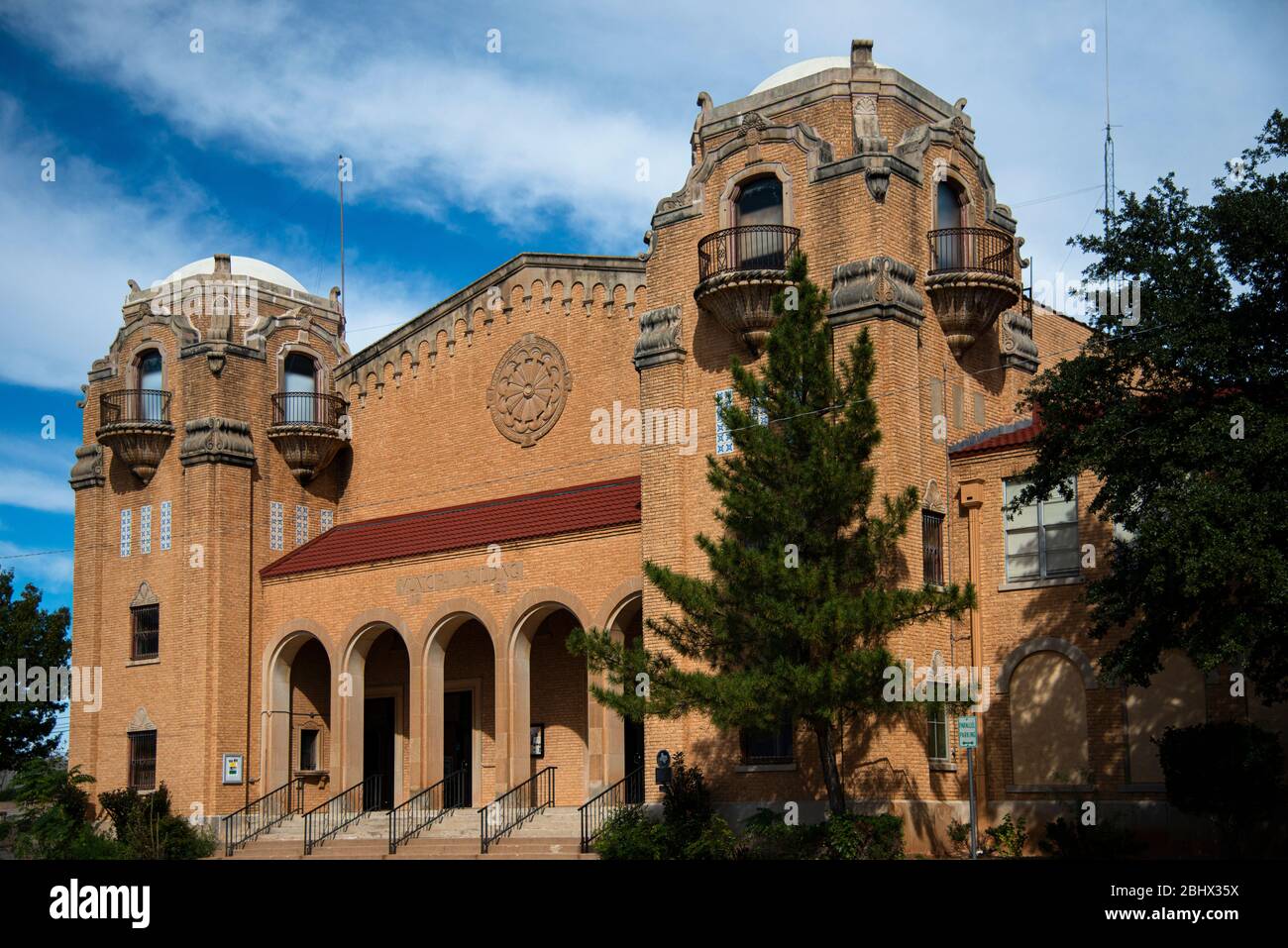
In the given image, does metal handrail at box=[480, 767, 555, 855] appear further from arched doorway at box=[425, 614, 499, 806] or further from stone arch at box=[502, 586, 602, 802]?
arched doorway at box=[425, 614, 499, 806]

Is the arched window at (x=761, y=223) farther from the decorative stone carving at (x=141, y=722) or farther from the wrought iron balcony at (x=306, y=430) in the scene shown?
the decorative stone carving at (x=141, y=722)

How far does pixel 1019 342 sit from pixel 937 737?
9000mm

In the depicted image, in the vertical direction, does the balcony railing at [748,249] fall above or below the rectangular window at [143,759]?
above

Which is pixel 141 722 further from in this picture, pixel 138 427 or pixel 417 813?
pixel 417 813

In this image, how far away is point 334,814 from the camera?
35719 mm

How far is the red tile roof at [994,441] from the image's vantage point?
1076 inches

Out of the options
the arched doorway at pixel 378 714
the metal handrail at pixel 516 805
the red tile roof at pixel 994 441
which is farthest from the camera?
the arched doorway at pixel 378 714

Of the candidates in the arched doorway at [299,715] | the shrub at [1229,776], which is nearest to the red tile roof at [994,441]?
the shrub at [1229,776]

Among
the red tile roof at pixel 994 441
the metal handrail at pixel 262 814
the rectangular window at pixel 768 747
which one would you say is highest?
the red tile roof at pixel 994 441

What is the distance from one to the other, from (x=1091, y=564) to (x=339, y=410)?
22.2 meters

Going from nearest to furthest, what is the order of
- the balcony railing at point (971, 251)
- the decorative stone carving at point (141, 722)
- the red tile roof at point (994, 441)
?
the red tile roof at point (994, 441) → the balcony railing at point (971, 251) → the decorative stone carving at point (141, 722)

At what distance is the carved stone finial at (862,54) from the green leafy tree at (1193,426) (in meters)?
7.48

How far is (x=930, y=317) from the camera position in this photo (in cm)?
2848
